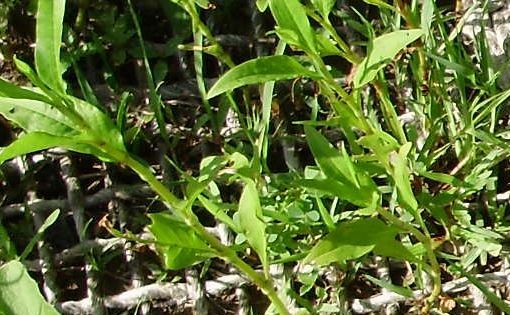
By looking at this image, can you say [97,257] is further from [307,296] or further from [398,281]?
[398,281]

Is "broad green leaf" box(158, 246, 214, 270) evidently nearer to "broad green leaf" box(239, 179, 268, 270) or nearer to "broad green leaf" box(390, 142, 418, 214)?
"broad green leaf" box(239, 179, 268, 270)

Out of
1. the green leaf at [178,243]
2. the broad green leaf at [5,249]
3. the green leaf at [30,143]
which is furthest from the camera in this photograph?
the broad green leaf at [5,249]

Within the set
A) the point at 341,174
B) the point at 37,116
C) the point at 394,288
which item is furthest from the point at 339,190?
the point at 37,116

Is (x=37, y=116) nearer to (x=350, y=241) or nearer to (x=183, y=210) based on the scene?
(x=183, y=210)

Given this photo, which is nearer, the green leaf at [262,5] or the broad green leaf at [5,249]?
the green leaf at [262,5]

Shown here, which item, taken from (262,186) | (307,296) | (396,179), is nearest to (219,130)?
(262,186)

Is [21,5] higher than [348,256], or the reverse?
[21,5]

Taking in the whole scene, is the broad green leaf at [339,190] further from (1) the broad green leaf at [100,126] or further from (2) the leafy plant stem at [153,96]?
(2) the leafy plant stem at [153,96]

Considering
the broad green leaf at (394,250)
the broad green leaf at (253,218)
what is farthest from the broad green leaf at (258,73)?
the broad green leaf at (394,250)
